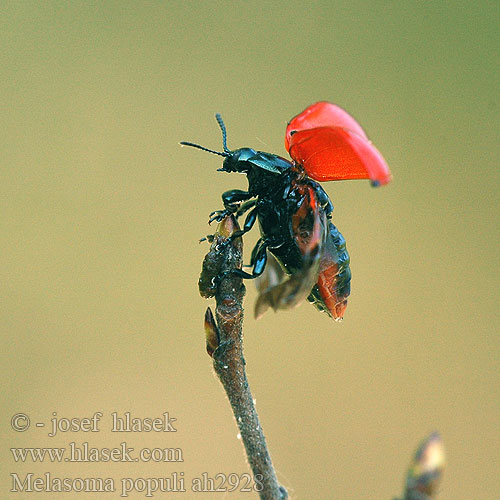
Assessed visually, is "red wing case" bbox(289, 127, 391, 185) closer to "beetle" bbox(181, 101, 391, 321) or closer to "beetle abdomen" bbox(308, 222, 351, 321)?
"beetle" bbox(181, 101, 391, 321)

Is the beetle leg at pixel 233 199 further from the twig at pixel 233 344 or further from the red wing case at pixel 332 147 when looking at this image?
the twig at pixel 233 344

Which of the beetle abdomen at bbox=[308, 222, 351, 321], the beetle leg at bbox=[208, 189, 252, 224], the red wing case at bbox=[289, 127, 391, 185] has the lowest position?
the beetle abdomen at bbox=[308, 222, 351, 321]

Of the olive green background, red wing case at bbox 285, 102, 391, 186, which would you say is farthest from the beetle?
the olive green background

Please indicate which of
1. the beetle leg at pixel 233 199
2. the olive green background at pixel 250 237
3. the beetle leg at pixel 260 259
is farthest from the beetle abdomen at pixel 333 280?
the olive green background at pixel 250 237

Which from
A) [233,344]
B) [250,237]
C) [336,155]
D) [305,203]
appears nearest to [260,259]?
[305,203]

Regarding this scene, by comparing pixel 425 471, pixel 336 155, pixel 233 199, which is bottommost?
pixel 425 471

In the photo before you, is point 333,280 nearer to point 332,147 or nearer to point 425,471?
point 332,147
